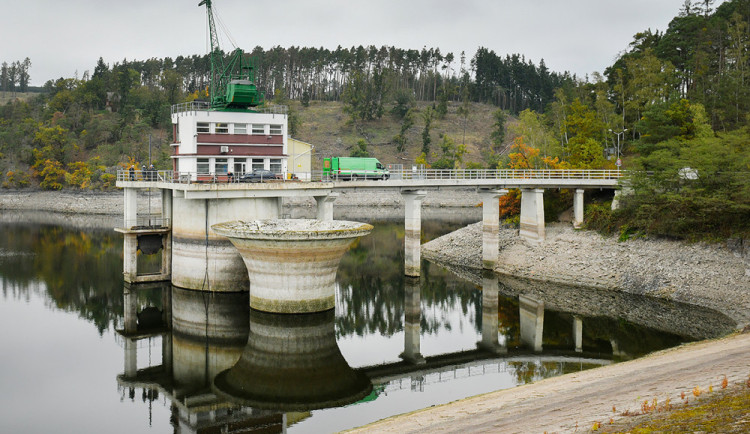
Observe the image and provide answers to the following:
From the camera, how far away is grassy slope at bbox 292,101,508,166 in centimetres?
13788

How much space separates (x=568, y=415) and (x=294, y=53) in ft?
554

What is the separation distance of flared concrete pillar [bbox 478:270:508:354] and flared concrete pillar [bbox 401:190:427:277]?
563cm

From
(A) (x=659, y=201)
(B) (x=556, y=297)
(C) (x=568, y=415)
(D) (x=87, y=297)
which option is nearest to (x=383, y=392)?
(C) (x=568, y=415)

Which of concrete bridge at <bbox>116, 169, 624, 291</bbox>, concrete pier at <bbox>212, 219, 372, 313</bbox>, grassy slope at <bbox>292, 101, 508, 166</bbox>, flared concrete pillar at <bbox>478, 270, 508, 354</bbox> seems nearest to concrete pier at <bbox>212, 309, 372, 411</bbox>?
concrete pier at <bbox>212, 219, 372, 313</bbox>

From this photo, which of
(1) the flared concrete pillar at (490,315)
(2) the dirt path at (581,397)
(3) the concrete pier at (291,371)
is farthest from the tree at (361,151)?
(2) the dirt path at (581,397)

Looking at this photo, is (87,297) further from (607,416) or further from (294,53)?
(294,53)

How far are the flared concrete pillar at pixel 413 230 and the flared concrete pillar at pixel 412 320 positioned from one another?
3.75ft

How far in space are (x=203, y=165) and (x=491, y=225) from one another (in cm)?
2400

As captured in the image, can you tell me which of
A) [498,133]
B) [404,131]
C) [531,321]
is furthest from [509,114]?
[531,321]

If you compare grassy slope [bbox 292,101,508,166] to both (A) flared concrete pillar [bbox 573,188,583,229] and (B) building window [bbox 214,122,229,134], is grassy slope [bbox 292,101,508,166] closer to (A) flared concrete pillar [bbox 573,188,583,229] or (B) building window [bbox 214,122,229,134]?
(A) flared concrete pillar [bbox 573,188,583,229]

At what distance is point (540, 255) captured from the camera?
51.2 m

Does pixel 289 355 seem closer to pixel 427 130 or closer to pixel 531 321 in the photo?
pixel 531 321

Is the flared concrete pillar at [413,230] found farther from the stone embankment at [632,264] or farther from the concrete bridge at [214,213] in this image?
the stone embankment at [632,264]

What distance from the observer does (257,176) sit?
42.2 metres
